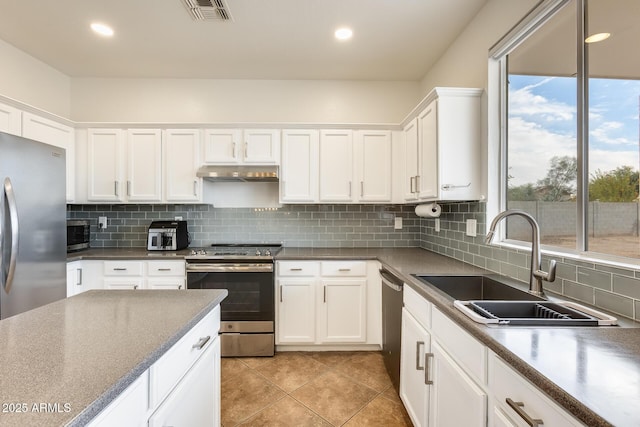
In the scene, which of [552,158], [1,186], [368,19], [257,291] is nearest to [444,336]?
[552,158]

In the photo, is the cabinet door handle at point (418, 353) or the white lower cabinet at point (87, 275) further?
the white lower cabinet at point (87, 275)

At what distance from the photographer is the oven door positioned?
2576 mm

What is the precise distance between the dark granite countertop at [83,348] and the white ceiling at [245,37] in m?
2.07

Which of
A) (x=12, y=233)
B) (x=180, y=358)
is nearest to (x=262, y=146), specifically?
(x=12, y=233)

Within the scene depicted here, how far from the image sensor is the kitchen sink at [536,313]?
1.03 m

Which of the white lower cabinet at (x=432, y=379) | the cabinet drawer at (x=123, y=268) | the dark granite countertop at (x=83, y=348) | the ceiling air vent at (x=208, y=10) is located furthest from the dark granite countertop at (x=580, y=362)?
the cabinet drawer at (x=123, y=268)

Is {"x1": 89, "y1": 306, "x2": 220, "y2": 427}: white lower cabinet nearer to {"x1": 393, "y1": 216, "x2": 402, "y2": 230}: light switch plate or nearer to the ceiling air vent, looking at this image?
the ceiling air vent

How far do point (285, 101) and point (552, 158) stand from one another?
8.26 ft

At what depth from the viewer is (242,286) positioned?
2588 mm

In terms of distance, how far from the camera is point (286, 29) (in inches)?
92.3

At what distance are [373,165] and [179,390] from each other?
2484mm

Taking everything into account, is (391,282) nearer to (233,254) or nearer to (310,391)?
(310,391)

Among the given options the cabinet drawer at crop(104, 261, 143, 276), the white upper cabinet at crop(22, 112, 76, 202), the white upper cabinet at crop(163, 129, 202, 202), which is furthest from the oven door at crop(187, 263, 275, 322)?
the white upper cabinet at crop(22, 112, 76, 202)

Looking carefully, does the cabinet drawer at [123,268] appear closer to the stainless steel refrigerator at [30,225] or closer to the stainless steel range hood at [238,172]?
the stainless steel refrigerator at [30,225]
